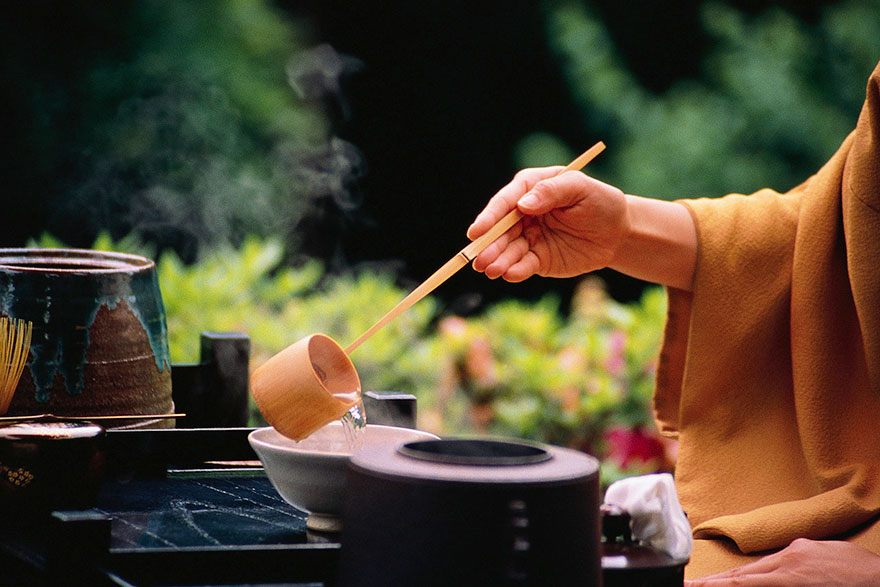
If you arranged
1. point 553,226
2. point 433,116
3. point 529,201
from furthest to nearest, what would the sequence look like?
point 433,116 < point 553,226 < point 529,201

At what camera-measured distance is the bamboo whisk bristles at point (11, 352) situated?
4.80 ft

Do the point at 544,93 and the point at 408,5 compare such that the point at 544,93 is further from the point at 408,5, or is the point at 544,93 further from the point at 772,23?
the point at 772,23

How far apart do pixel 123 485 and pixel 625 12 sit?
17.0ft

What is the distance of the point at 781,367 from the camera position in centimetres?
211

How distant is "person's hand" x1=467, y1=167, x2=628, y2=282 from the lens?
192 centimetres

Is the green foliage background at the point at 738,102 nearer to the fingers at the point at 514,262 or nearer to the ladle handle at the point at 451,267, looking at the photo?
the fingers at the point at 514,262

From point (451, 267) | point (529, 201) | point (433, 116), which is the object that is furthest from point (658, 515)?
point (433, 116)

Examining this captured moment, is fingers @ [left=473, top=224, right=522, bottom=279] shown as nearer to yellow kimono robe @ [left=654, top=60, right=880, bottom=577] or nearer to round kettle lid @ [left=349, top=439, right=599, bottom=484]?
yellow kimono robe @ [left=654, top=60, right=880, bottom=577]

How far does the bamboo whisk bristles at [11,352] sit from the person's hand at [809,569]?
1.13 metres

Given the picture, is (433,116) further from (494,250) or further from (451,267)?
(451,267)

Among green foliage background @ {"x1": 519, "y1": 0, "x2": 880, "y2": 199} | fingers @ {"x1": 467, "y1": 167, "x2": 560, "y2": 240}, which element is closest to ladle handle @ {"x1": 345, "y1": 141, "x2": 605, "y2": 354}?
fingers @ {"x1": 467, "y1": 167, "x2": 560, "y2": 240}

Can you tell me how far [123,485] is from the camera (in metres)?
1.55

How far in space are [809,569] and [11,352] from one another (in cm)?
132

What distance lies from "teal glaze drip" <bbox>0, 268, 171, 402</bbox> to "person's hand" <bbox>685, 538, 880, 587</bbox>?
1071 millimetres
